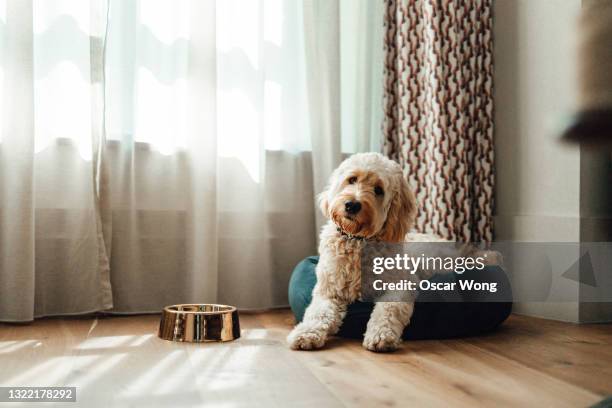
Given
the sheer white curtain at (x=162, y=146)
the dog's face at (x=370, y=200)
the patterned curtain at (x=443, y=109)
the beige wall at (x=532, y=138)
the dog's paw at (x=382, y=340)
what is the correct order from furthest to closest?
the patterned curtain at (x=443, y=109) < the beige wall at (x=532, y=138) < the sheer white curtain at (x=162, y=146) < the dog's face at (x=370, y=200) < the dog's paw at (x=382, y=340)

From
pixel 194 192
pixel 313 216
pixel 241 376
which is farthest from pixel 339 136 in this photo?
pixel 241 376

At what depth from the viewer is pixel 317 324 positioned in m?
1.91

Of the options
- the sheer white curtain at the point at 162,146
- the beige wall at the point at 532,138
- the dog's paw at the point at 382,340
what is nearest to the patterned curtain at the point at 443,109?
the beige wall at the point at 532,138

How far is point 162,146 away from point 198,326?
1045mm

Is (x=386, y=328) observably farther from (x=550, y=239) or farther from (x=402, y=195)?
(x=550, y=239)

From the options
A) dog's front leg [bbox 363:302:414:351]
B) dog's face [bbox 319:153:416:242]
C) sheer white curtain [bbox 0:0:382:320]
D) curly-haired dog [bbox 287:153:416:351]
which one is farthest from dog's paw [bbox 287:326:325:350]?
sheer white curtain [bbox 0:0:382:320]

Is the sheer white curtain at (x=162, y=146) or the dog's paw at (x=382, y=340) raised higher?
the sheer white curtain at (x=162, y=146)

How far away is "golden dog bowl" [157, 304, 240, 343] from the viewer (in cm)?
199

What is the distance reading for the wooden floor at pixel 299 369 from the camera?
1.35 m

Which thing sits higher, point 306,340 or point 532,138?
point 532,138

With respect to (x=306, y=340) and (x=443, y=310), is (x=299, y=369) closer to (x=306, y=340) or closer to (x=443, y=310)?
(x=306, y=340)

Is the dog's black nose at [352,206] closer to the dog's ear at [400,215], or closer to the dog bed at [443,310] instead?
the dog's ear at [400,215]

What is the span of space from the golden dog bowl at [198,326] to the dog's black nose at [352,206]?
2.00 ft

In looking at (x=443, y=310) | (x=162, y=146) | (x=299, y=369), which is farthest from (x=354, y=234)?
(x=162, y=146)
